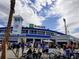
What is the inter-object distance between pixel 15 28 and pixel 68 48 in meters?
36.7

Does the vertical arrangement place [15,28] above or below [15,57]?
above

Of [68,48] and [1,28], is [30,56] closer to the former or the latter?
[68,48]

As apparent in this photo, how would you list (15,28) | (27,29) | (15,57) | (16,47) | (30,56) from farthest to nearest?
(27,29), (15,28), (16,47), (15,57), (30,56)

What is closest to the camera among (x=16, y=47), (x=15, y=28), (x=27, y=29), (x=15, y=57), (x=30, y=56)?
(x=30, y=56)

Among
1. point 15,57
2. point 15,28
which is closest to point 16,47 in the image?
point 15,57

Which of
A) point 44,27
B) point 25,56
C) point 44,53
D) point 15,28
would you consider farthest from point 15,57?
point 44,27

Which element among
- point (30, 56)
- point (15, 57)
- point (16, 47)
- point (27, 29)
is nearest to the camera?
point (30, 56)

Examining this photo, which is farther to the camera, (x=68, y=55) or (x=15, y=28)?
(x=15, y=28)

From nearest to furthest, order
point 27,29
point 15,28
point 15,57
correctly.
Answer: point 15,57 < point 15,28 < point 27,29

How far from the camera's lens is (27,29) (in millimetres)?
67188

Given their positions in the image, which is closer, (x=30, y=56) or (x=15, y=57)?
(x=30, y=56)

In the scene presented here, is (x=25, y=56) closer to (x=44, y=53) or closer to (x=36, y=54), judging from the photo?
(x=36, y=54)

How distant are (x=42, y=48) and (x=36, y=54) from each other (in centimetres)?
311

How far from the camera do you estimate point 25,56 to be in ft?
61.2
